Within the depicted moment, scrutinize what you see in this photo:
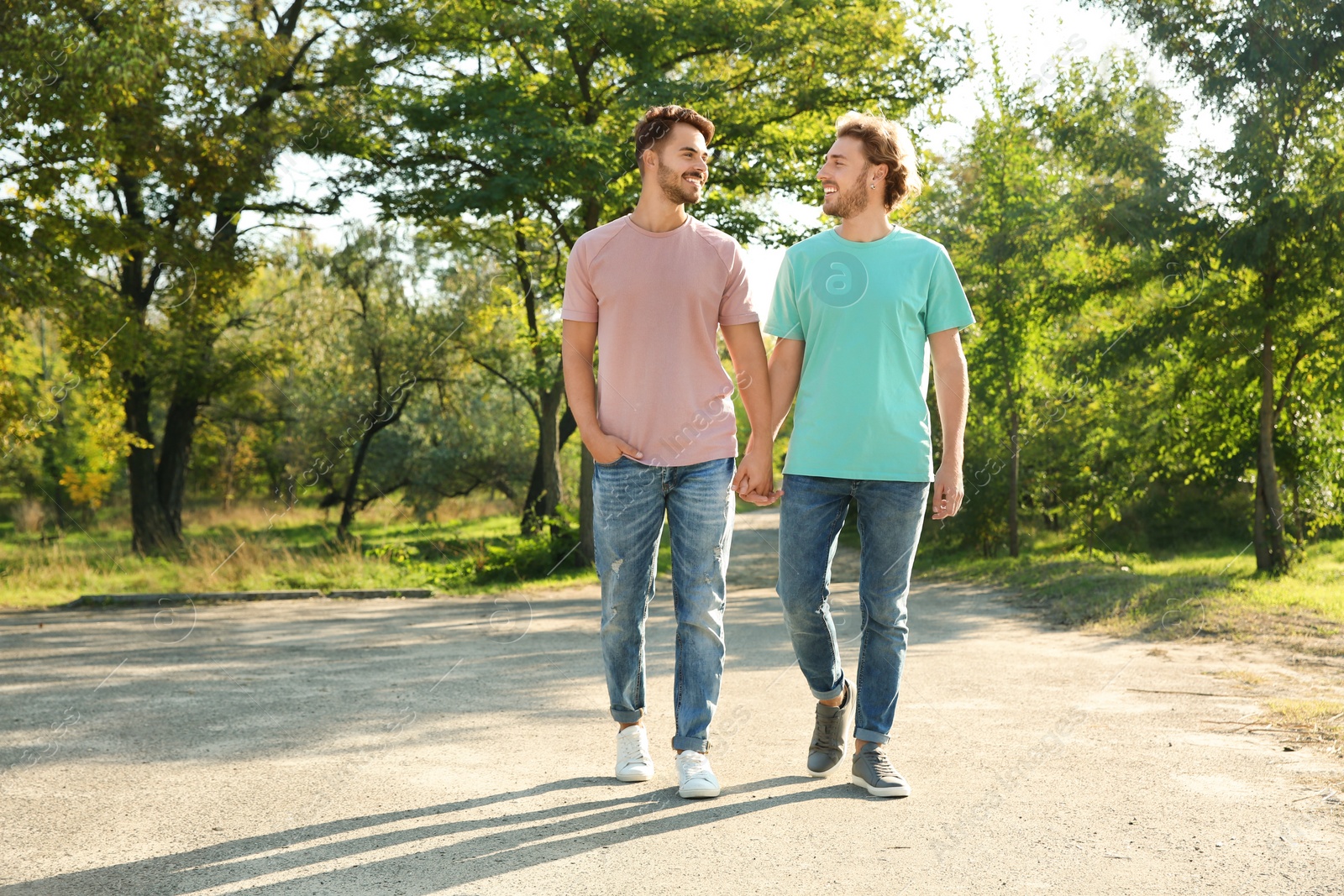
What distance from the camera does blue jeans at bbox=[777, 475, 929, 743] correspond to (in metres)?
3.55

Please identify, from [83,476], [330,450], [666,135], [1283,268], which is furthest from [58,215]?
[83,476]

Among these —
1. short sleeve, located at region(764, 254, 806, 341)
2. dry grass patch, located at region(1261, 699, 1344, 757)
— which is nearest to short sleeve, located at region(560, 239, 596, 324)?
short sleeve, located at region(764, 254, 806, 341)

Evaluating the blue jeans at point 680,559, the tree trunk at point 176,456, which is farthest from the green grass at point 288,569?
the blue jeans at point 680,559

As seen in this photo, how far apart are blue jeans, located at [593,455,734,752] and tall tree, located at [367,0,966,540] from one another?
1048cm

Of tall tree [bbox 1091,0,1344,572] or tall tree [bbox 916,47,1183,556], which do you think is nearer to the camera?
tall tree [bbox 1091,0,1344,572]

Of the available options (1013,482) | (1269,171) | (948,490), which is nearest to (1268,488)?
(1269,171)

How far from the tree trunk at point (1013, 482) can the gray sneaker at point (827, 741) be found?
41.9 feet

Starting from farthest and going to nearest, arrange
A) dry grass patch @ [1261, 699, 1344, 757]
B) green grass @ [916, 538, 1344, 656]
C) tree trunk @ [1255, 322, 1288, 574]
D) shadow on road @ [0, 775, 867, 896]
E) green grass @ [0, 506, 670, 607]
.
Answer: green grass @ [0, 506, 670, 607], tree trunk @ [1255, 322, 1288, 574], green grass @ [916, 538, 1344, 656], dry grass patch @ [1261, 699, 1344, 757], shadow on road @ [0, 775, 867, 896]

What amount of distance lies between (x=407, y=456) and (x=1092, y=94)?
24.6m

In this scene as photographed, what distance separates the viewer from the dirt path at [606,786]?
281 centimetres

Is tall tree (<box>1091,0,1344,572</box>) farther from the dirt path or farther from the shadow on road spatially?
the shadow on road

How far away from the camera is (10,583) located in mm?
12477

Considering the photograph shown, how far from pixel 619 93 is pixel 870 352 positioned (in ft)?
42.5

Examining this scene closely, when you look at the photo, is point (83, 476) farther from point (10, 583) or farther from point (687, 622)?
point (687, 622)
